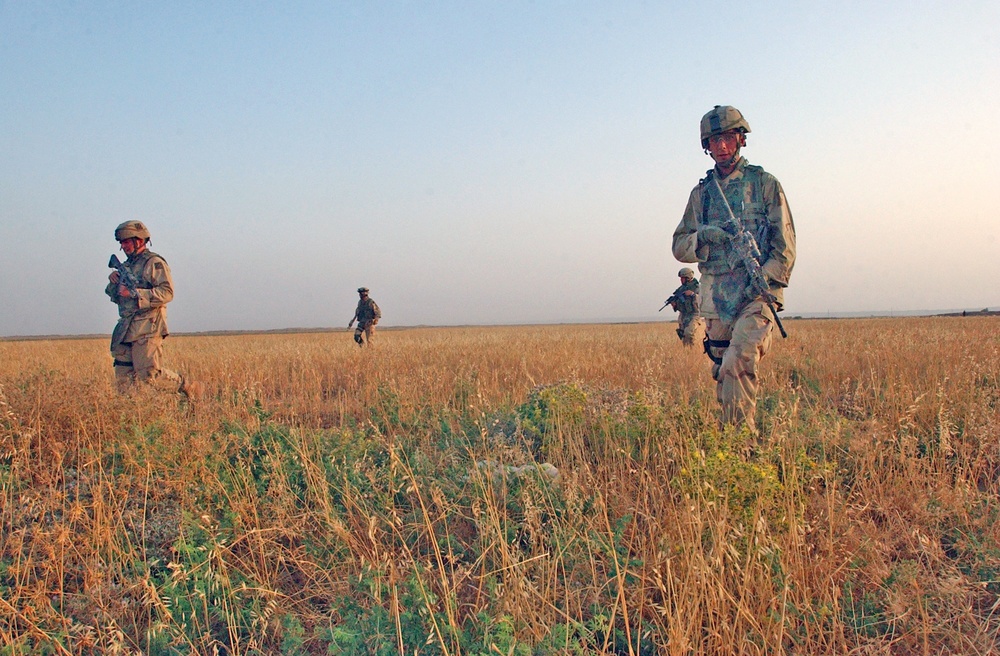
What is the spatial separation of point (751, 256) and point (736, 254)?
0.46ft

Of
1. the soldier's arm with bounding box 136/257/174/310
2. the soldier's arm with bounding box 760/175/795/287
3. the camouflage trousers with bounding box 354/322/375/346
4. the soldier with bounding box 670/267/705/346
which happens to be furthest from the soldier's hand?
the camouflage trousers with bounding box 354/322/375/346

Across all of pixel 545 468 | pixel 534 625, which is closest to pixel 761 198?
pixel 545 468

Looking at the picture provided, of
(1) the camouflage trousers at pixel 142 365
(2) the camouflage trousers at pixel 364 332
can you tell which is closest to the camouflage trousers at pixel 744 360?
(1) the camouflage trousers at pixel 142 365

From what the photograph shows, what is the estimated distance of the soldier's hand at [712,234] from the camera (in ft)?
→ 15.6

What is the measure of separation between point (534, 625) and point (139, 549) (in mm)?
2102

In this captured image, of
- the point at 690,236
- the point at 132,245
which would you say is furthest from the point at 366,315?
the point at 690,236

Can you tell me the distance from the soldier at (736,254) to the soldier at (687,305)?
26.4 feet

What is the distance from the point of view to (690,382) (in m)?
7.34

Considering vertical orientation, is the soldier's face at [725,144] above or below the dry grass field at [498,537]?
above

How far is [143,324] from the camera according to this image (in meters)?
7.02

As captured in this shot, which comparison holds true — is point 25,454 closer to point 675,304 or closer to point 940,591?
point 940,591

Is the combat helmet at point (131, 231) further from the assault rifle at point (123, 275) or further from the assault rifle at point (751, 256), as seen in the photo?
the assault rifle at point (751, 256)

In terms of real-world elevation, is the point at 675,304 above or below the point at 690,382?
above

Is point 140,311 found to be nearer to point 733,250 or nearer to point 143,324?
point 143,324
